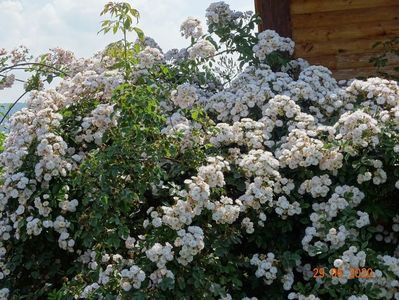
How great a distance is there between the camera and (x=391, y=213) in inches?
150

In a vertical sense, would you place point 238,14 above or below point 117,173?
above

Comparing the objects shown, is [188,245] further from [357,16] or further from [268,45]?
[357,16]

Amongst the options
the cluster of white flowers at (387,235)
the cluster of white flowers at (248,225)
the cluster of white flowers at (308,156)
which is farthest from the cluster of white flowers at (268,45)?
the cluster of white flowers at (248,225)

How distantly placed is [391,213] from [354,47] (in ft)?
8.40

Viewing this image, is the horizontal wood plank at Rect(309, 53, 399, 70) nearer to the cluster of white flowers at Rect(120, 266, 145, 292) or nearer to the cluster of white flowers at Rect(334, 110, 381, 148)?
the cluster of white flowers at Rect(334, 110, 381, 148)

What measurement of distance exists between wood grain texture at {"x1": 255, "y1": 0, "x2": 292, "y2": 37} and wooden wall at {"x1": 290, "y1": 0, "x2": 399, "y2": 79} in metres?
0.31

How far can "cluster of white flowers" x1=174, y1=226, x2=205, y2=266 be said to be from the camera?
131 inches

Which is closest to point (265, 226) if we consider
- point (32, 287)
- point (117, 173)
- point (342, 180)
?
point (342, 180)

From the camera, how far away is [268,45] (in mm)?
5172

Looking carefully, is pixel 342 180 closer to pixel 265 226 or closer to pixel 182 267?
pixel 265 226

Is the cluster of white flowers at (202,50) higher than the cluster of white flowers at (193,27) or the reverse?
the reverse

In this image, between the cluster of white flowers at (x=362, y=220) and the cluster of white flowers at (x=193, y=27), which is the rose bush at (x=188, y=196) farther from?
the cluster of white flowers at (x=193, y=27)

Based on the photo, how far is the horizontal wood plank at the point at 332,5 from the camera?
5965 millimetres
